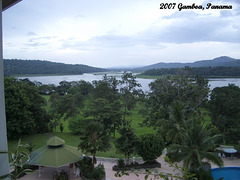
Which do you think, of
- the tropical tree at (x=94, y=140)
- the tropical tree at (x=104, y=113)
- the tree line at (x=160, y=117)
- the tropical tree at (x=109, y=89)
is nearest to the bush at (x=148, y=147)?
the tree line at (x=160, y=117)

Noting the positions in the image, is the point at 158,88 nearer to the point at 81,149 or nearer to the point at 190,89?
the point at 190,89

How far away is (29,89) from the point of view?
1972 cm

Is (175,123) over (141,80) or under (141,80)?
under

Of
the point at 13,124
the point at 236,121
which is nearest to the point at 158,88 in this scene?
the point at 236,121

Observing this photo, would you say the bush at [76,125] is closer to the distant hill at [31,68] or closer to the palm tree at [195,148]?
the palm tree at [195,148]

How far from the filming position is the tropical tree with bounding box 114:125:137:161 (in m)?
11.7

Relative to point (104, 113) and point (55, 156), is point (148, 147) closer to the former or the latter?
point (55, 156)

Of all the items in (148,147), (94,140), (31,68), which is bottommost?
(148,147)

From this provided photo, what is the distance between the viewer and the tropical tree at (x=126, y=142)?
11.7 m

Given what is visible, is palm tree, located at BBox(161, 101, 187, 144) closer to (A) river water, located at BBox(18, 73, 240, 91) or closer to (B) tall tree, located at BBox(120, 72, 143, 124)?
(A) river water, located at BBox(18, 73, 240, 91)

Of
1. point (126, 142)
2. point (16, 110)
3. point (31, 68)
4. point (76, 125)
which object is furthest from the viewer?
point (31, 68)

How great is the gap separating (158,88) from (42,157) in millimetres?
13152

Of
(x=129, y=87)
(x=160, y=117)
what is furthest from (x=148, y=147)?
(x=129, y=87)

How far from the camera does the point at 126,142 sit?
1174 cm
